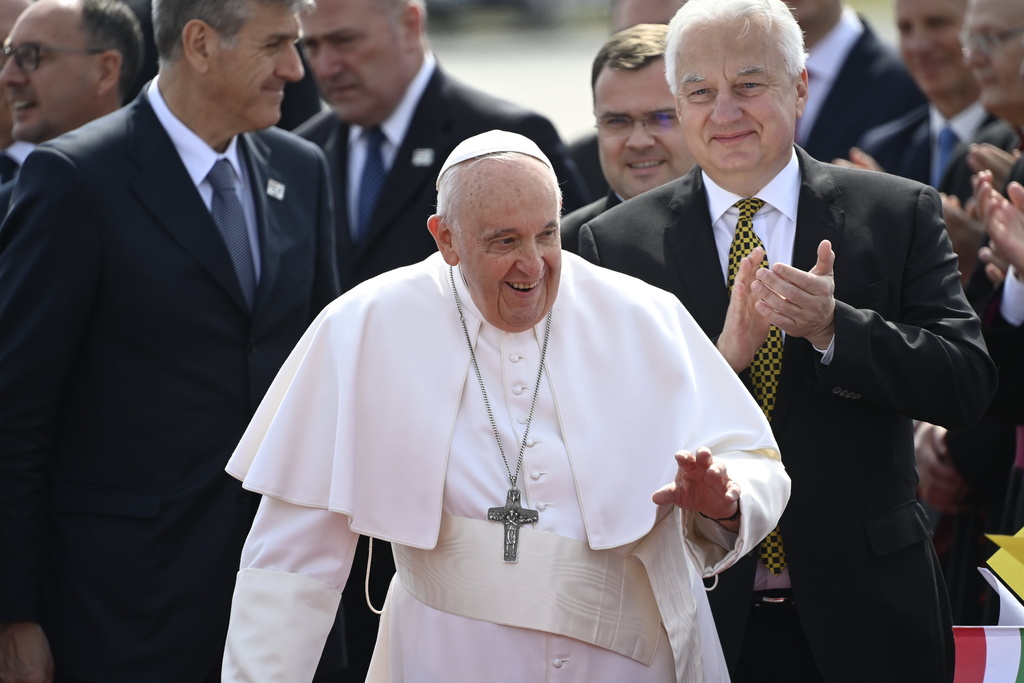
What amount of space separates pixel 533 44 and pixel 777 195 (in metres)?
21.8

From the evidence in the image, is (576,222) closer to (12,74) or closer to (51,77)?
(51,77)

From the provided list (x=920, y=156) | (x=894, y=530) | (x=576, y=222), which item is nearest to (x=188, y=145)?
(x=576, y=222)

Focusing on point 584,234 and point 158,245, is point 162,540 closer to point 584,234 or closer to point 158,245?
point 158,245

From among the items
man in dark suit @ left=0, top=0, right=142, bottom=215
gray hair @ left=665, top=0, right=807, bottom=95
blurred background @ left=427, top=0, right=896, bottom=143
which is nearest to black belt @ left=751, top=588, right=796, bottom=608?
gray hair @ left=665, top=0, right=807, bottom=95

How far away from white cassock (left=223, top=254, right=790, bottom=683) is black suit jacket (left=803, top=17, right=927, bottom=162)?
3597 millimetres

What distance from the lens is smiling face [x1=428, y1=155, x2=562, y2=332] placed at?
3123 mm

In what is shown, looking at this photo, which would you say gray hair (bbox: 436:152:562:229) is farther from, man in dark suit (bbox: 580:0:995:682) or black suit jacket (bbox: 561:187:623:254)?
black suit jacket (bbox: 561:187:623:254)

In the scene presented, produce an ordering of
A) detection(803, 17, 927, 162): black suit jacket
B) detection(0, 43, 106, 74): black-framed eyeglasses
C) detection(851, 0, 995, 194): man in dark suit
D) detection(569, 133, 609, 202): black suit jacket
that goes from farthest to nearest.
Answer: detection(803, 17, 927, 162): black suit jacket
detection(851, 0, 995, 194): man in dark suit
detection(569, 133, 609, 202): black suit jacket
detection(0, 43, 106, 74): black-framed eyeglasses

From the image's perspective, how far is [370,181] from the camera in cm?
574

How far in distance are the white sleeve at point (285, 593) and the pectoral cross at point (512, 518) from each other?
0.38 metres

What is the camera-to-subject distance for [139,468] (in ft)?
13.5

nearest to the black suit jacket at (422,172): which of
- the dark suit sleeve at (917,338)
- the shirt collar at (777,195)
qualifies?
the shirt collar at (777,195)

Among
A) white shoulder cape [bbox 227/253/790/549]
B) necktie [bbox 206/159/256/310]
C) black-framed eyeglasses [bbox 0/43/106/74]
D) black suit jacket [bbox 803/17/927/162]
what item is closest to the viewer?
white shoulder cape [bbox 227/253/790/549]

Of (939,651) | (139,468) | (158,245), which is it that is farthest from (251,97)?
(939,651)
